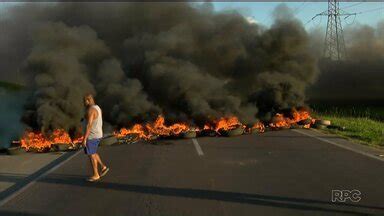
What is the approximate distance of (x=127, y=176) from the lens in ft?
28.1

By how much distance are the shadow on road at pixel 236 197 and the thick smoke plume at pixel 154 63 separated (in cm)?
754

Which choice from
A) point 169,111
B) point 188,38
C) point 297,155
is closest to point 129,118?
point 169,111

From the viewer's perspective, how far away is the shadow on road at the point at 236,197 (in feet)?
19.8

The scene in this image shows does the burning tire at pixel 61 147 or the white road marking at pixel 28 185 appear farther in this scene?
the burning tire at pixel 61 147

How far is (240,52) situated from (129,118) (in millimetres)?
6405

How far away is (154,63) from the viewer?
1856 centimetres

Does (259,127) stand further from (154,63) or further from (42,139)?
(42,139)

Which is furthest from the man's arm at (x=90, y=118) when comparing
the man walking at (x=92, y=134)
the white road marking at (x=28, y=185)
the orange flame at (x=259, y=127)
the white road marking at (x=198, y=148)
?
the orange flame at (x=259, y=127)

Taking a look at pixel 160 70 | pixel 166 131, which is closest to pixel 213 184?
pixel 166 131

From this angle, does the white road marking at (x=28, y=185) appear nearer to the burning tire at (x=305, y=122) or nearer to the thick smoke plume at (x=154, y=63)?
the thick smoke plume at (x=154, y=63)

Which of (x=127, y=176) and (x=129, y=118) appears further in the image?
(x=129, y=118)

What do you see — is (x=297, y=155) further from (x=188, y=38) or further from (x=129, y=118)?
(x=188, y=38)

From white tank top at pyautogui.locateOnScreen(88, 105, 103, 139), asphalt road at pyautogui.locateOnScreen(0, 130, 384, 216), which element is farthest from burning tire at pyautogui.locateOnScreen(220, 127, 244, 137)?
white tank top at pyautogui.locateOnScreen(88, 105, 103, 139)

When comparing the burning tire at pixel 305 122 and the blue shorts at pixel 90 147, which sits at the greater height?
the blue shorts at pixel 90 147
